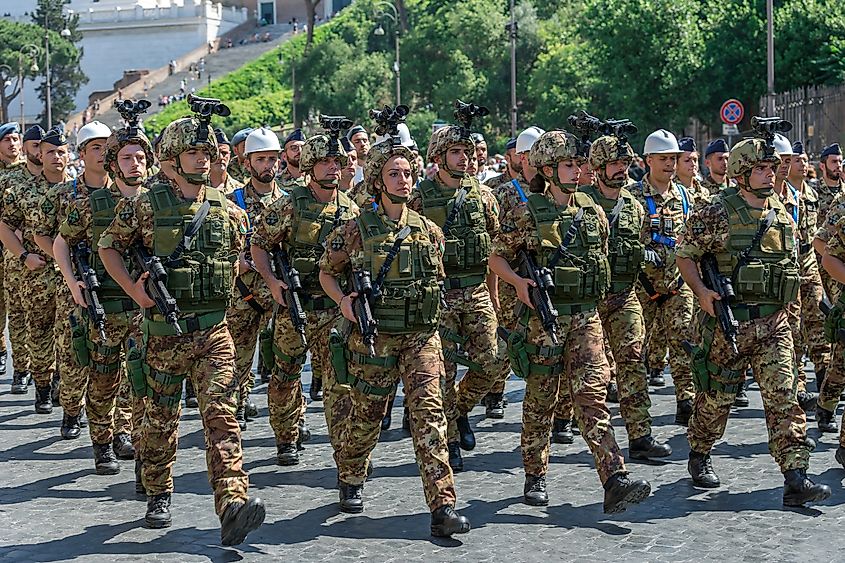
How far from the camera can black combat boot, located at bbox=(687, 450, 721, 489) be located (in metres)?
8.89

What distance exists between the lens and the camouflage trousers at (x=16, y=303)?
12.0 meters

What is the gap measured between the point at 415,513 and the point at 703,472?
72.2 inches

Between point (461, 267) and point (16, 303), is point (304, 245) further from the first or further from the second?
point (16, 303)

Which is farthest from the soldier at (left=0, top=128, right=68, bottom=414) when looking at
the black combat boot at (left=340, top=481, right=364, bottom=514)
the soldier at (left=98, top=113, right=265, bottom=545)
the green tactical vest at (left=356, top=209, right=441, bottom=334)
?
the green tactical vest at (left=356, top=209, right=441, bottom=334)

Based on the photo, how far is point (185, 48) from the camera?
10181cm

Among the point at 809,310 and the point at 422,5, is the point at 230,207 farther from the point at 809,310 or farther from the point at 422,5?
the point at 422,5

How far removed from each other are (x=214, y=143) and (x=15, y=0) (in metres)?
107

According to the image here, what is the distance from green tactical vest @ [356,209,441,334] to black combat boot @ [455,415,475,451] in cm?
232

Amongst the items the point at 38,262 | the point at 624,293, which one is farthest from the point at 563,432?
the point at 38,262

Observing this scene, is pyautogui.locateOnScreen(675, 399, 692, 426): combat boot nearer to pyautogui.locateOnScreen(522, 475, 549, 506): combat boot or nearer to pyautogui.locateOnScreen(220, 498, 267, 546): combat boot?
pyautogui.locateOnScreen(522, 475, 549, 506): combat boot

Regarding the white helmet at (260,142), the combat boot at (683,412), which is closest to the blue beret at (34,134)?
the white helmet at (260,142)

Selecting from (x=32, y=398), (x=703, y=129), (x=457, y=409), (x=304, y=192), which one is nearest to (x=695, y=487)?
(x=457, y=409)

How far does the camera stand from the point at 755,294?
8469 mm

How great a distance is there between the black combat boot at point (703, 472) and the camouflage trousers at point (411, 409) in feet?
5.65
